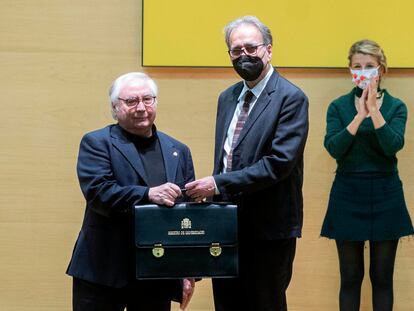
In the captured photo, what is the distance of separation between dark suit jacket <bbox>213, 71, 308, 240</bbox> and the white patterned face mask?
0.85 meters

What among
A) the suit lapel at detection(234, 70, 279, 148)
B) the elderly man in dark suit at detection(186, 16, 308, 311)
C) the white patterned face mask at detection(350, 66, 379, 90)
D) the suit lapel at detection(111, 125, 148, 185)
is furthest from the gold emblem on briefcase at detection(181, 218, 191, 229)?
the white patterned face mask at detection(350, 66, 379, 90)

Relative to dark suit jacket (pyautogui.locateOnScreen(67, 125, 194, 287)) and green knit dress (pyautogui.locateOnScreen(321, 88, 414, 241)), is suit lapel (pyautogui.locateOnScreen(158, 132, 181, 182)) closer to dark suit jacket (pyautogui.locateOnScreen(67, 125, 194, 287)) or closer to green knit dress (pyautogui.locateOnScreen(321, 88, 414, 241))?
dark suit jacket (pyautogui.locateOnScreen(67, 125, 194, 287))

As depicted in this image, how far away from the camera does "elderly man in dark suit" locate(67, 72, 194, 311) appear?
2654mm

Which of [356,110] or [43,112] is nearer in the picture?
[356,110]

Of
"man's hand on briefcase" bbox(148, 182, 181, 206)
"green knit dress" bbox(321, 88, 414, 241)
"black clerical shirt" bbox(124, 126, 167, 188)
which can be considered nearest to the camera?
"man's hand on briefcase" bbox(148, 182, 181, 206)

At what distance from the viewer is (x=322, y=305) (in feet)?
13.4

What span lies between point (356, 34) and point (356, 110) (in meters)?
0.53

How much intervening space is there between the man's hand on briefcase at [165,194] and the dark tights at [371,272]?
129 centimetres

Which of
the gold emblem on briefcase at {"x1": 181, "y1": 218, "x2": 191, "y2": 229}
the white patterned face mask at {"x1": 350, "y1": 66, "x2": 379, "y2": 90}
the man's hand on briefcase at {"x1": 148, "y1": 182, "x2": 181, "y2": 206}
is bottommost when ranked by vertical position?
the gold emblem on briefcase at {"x1": 181, "y1": 218, "x2": 191, "y2": 229}

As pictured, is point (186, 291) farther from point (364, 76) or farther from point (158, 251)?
point (364, 76)

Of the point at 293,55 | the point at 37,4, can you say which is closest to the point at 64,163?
the point at 37,4

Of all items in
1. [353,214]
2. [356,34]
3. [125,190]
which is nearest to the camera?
[125,190]

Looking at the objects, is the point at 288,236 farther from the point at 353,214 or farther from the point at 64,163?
the point at 64,163

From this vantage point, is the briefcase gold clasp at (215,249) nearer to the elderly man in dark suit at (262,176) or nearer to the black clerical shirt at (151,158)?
the elderly man in dark suit at (262,176)
